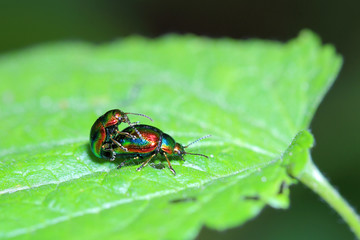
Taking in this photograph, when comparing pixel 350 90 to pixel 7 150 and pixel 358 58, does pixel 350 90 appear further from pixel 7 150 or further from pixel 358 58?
pixel 7 150

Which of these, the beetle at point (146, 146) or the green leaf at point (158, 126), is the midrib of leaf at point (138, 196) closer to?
the green leaf at point (158, 126)

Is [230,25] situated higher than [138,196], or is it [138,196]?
[230,25]

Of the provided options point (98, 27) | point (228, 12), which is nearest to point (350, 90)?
point (228, 12)

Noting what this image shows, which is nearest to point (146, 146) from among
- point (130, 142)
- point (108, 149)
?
point (130, 142)

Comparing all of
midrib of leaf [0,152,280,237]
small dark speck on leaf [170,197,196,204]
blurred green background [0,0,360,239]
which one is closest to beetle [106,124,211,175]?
midrib of leaf [0,152,280,237]

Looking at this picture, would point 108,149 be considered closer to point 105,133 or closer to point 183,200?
point 105,133

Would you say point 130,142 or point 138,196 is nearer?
point 138,196
